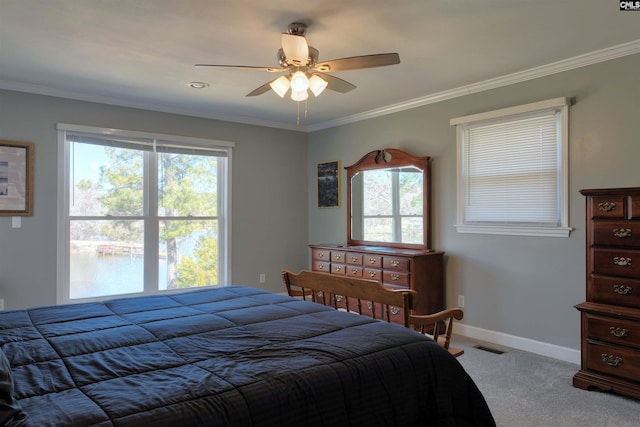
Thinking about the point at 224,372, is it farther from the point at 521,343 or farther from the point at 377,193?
the point at 377,193

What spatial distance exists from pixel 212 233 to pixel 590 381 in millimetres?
4077

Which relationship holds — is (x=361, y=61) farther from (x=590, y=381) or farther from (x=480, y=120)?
(x=590, y=381)

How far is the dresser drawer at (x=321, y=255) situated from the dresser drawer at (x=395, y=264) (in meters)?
0.86

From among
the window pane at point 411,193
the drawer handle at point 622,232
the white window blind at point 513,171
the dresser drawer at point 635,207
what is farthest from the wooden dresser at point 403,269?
the dresser drawer at point 635,207

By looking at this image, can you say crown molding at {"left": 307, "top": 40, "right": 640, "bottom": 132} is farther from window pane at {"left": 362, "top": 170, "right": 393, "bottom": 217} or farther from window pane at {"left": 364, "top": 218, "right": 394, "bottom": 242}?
window pane at {"left": 364, "top": 218, "right": 394, "bottom": 242}

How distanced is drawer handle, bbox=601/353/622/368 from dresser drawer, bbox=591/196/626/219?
906 millimetres

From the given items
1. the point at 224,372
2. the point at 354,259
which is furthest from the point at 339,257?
the point at 224,372

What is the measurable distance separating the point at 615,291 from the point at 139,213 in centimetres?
444

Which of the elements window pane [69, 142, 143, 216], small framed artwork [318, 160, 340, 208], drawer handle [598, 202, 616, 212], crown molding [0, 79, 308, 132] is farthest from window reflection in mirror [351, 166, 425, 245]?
window pane [69, 142, 143, 216]

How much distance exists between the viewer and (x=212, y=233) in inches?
207

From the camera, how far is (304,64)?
8.44 feet

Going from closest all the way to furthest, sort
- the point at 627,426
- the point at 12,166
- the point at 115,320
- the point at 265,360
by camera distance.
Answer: the point at 265,360 → the point at 115,320 → the point at 627,426 → the point at 12,166

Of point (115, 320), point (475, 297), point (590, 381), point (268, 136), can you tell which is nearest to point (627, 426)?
point (590, 381)

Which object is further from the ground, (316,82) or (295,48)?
(295,48)
